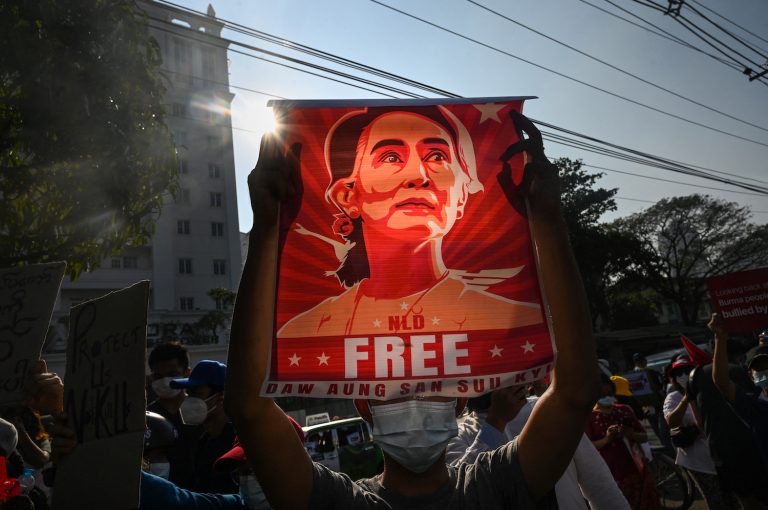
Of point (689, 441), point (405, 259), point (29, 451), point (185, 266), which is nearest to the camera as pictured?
point (405, 259)

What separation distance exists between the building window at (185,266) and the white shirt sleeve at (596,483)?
Result: 42.4m


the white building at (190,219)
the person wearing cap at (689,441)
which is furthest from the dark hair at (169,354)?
the white building at (190,219)

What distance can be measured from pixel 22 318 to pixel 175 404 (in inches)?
47.8

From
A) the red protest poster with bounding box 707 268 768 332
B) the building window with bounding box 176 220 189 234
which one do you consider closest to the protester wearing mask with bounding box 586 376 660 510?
the red protest poster with bounding box 707 268 768 332

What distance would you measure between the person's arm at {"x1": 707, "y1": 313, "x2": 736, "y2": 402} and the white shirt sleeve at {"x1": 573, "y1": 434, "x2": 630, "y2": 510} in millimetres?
2404

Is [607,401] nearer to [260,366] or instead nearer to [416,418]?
[416,418]

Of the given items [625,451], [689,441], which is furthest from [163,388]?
[689,441]

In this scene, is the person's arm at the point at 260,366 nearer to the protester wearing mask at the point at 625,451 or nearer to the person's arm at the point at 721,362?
the protester wearing mask at the point at 625,451

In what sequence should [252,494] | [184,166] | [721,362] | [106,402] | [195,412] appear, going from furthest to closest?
[184,166]
[721,362]
[195,412]
[252,494]
[106,402]

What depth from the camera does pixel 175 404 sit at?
13.9 ft

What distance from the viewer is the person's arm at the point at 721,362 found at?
4.57 meters

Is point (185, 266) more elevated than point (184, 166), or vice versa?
point (184, 166)

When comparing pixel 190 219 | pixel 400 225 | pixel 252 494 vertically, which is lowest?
pixel 252 494

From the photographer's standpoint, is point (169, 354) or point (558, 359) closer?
point (558, 359)
